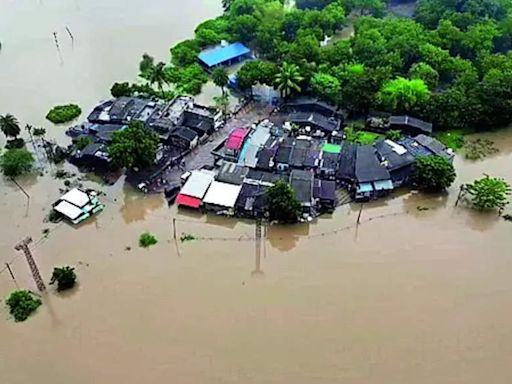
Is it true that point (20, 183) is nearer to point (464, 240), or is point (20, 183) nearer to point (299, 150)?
point (299, 150)

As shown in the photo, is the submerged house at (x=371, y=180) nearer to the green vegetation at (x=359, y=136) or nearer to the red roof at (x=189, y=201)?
the green vegetation at (x=359, y=136)

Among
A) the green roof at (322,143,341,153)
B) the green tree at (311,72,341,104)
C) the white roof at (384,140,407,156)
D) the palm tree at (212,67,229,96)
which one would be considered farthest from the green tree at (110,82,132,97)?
the white roof at (384,140,407,156)

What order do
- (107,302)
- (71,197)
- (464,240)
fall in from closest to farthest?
(107,302)
(464,240)
(71,197)

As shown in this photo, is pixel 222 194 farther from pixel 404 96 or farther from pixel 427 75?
pixel 427 75

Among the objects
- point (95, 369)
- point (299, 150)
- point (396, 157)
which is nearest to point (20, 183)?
point (95, 369)

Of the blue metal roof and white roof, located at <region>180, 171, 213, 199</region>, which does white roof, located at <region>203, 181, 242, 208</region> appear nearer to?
white roof, located at <region>180, 171, 213, 199</region>

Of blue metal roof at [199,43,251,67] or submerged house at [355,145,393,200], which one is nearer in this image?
submerged house at [355,145,393,200]
